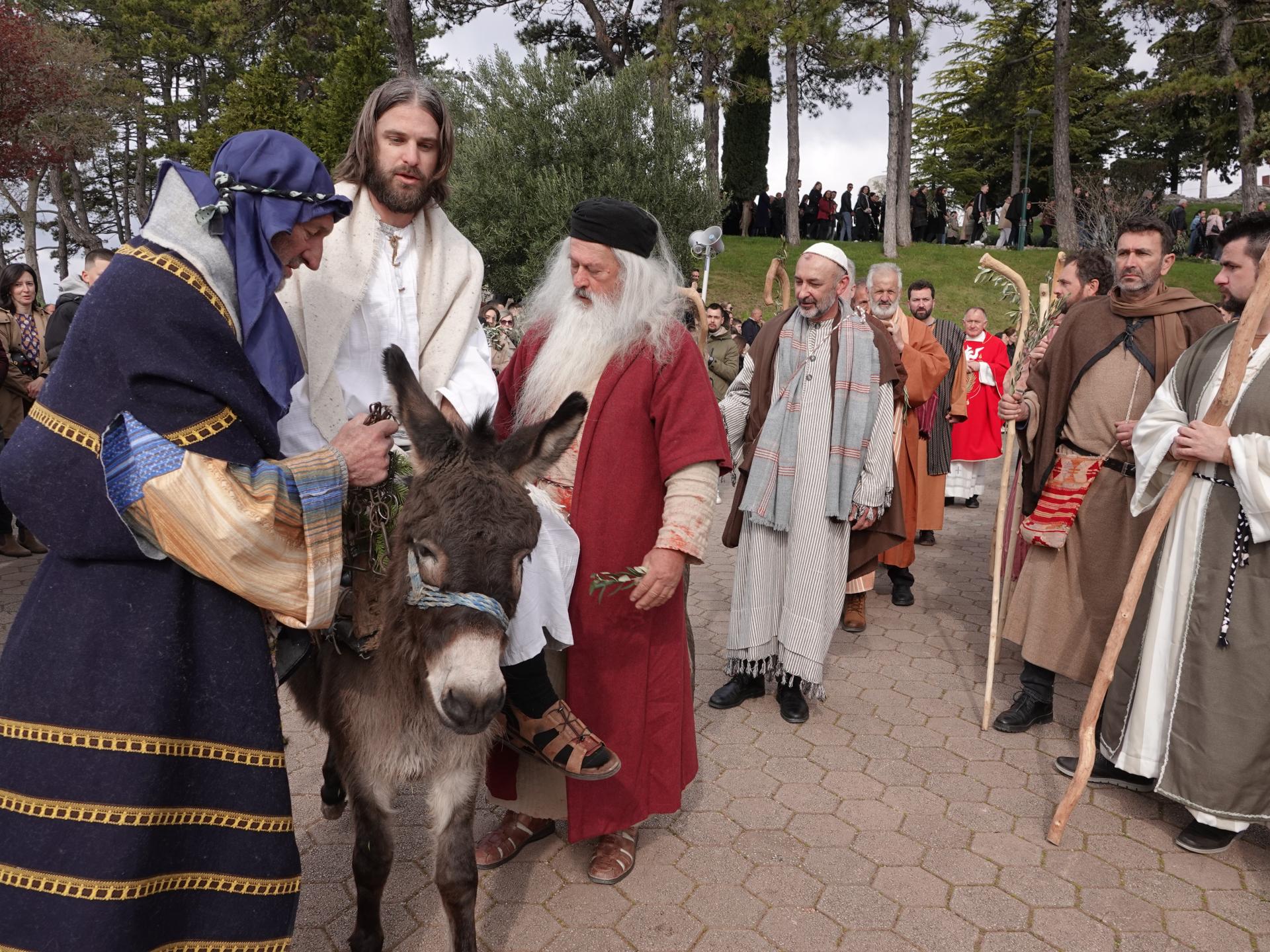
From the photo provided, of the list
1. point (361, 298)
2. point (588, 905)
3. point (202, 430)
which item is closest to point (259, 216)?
point (202, 430)

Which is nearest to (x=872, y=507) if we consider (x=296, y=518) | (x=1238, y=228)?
(x=1238, y=228)

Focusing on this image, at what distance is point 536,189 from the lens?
22312 mm

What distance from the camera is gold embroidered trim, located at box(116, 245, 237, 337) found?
1.85 m

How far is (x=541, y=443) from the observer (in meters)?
2.43

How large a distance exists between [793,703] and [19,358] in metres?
8.06

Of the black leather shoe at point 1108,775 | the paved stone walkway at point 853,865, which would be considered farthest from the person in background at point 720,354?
the black leather shoe at point 1108,775

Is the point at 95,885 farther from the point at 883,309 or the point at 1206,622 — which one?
the point at 883,309

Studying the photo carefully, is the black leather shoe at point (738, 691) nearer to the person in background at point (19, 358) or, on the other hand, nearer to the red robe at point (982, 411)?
the red robe at point (982, 411)

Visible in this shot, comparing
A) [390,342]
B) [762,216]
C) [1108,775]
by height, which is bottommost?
[1108,775]

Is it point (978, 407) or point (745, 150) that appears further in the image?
point (745, 150)

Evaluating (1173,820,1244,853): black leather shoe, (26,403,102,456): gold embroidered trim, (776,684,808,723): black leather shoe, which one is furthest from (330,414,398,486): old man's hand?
(1173,820,1244,853): black leather shoe

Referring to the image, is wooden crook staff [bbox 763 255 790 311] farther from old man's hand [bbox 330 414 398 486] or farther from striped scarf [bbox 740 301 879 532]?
old man's hand [bbox 330 414 398 486]

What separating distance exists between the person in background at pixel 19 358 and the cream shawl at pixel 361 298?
22.1 ft

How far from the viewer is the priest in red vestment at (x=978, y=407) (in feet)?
33.3
